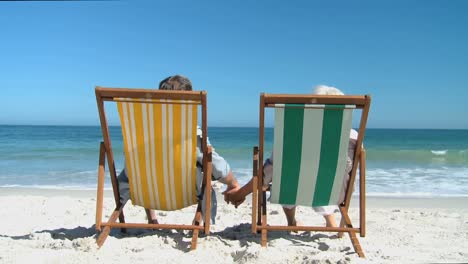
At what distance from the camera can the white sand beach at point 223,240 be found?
85.2 inches

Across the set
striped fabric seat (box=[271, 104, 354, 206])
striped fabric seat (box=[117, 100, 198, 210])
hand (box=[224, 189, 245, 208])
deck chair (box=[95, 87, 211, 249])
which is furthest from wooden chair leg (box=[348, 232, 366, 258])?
striped fabric seat (box=[117, 100, 198, 210])

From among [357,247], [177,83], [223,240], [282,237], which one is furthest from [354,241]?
[177,83]

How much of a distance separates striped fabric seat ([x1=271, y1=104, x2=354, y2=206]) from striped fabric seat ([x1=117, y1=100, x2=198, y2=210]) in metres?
0.51

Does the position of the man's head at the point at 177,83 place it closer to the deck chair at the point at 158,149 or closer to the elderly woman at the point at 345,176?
the deck chair at the point at 158,149

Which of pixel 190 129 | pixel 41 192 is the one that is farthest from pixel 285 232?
pixel 41 192

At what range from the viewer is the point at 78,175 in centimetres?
754

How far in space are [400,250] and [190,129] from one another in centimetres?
Answer: 148

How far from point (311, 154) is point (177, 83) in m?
0.92

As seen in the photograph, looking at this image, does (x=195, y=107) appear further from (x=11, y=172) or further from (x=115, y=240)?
(x=11, y=172)

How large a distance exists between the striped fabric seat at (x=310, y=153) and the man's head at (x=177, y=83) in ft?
1.98

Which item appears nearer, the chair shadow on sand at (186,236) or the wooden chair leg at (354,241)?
the wooden chair leg at (354,241)

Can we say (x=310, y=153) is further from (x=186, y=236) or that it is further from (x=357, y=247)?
(x=186, y=236)

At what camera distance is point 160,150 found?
7.75 feet

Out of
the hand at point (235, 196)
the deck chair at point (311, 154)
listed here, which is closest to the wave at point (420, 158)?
the hand at point (235, 196)
